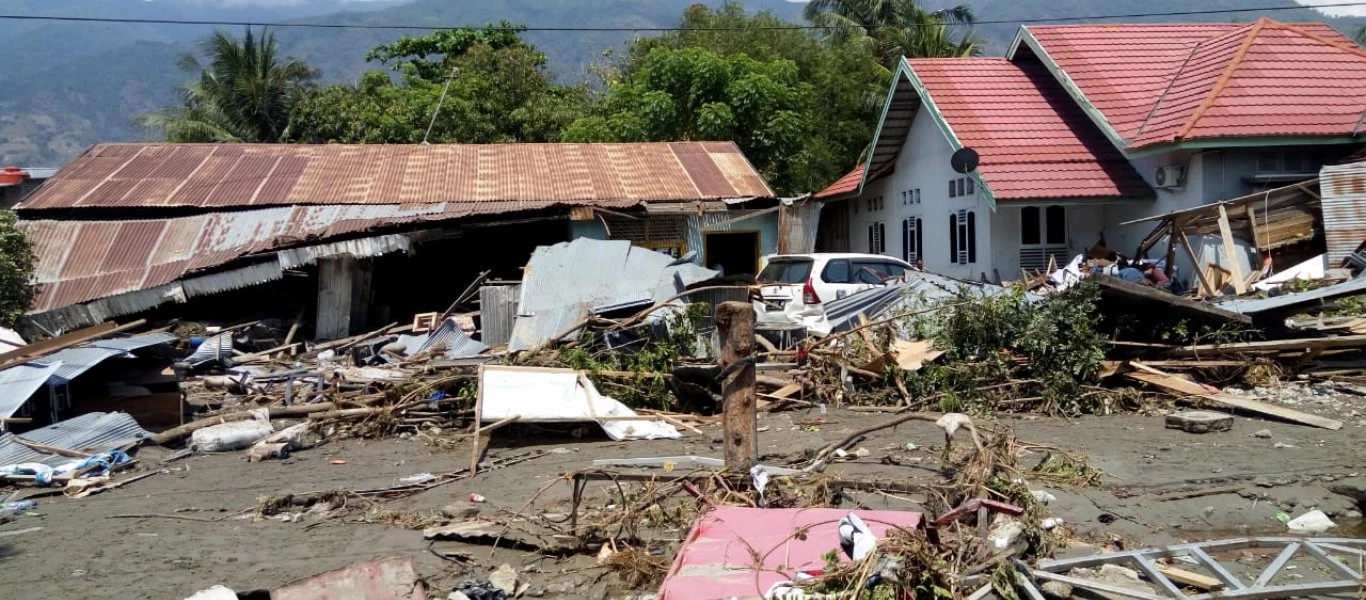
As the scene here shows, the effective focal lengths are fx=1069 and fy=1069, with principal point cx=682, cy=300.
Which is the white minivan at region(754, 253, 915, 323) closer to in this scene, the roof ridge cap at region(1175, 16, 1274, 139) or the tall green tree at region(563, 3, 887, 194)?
the roof ridge cap at region(1175, 16, 1274, 139)

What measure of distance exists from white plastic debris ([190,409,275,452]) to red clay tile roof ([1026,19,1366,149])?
12291 millimetres

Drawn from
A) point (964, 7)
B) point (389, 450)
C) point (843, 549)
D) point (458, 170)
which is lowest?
point (389, 450)

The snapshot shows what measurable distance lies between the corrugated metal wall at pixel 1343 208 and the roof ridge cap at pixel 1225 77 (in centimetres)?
183

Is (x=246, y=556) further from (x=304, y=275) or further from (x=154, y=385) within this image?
(x=304, y=275)

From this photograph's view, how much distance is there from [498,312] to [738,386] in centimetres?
878

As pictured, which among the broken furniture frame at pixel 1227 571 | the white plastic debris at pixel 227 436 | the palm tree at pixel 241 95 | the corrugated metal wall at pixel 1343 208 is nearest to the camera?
the broken furniture frame at pixel 1227 571

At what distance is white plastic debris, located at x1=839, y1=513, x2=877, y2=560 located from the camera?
4434mm

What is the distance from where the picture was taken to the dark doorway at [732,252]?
777 inches

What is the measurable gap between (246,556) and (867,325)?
6826 mm

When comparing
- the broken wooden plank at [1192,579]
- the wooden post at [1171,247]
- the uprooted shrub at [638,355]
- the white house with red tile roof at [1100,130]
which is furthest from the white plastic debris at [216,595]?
the white house with red tile roof at [1100,130]

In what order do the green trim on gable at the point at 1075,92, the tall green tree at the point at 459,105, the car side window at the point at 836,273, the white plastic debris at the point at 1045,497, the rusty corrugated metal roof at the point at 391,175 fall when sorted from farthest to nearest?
the tall green tree at the point at 459,105
the rusty corrugated metal roof at the point at 391,175
the green trim on gable at the point at 1075,92
the car side window at the point at 836,273
the white plastic debris at the point at 1045,497

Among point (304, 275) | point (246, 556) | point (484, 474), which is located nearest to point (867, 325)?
point (484, 474)

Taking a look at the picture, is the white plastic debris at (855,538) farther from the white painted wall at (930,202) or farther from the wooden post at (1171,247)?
the white painted wall at (930,202)

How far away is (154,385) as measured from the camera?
1138cm
